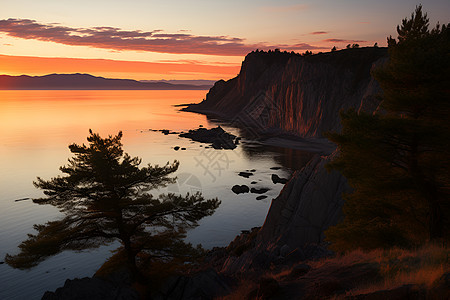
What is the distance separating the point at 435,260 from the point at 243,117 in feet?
513

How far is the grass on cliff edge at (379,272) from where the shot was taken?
923 cm

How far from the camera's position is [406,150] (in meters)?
14.3

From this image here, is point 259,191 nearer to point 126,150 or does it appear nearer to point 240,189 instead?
point 240,189

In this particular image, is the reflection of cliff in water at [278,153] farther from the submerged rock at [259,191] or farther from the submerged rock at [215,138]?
the submerged rock at [259,191]

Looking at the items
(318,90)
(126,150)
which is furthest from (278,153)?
(126,150)

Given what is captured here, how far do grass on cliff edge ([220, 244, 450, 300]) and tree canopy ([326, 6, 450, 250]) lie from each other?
1911mm

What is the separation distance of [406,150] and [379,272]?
233 inches

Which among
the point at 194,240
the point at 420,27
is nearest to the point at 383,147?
the point at 420,27

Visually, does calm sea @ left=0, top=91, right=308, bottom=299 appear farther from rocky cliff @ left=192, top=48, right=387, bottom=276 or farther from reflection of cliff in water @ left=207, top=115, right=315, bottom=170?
rocky cliff @ left=192, top=48, right=387, bottom=276

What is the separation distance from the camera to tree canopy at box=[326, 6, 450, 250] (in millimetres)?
13141

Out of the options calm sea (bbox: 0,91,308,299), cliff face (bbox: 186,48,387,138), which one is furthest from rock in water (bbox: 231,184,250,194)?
cliff face (bbox: 186,48,387,138)

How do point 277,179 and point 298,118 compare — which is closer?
point 277,179

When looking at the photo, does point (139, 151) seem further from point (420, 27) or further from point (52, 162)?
point (420, 27)

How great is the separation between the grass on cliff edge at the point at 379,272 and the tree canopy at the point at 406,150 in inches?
75.3
